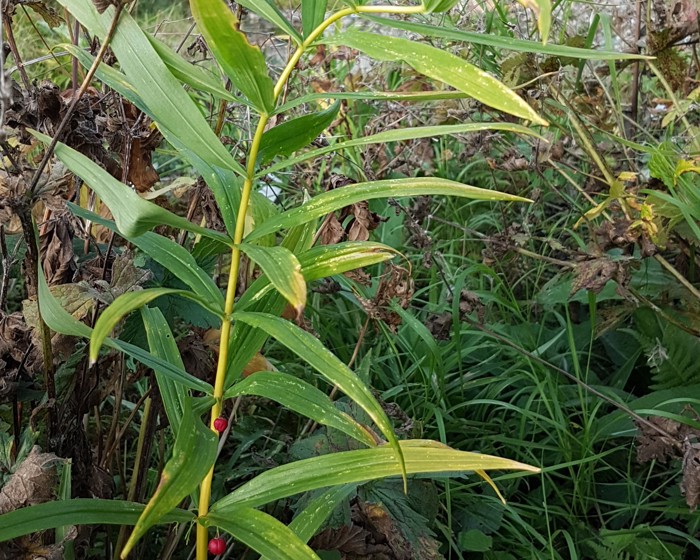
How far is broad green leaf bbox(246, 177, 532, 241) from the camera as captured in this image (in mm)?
883

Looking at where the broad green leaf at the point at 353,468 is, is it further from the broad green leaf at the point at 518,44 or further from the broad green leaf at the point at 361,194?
the broad green leaf at the point at 518,44

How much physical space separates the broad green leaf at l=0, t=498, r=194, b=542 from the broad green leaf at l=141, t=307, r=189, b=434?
117 millimetres

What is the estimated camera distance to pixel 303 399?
3.09ft

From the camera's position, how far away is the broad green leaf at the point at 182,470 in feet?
2.48

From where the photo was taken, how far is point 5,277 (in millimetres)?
1132

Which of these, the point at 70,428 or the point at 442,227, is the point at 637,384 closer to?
the point at 442,227

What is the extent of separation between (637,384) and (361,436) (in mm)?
1225

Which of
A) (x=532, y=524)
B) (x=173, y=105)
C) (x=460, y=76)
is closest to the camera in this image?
(x=460, y=76)

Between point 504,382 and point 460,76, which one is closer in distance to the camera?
point 460,76

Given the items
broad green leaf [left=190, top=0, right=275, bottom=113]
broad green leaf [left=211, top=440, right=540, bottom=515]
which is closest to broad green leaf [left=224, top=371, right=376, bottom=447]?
broad green leaf [left=211, top=440, right=540, bottom=515]

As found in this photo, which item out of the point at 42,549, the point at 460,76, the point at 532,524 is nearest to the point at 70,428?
the point at 42,549

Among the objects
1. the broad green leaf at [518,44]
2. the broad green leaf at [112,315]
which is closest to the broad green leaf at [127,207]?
the broad green leaf at [112,315]

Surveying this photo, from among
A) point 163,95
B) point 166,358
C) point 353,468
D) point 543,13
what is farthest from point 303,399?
point 543,13

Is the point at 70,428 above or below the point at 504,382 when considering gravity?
above
